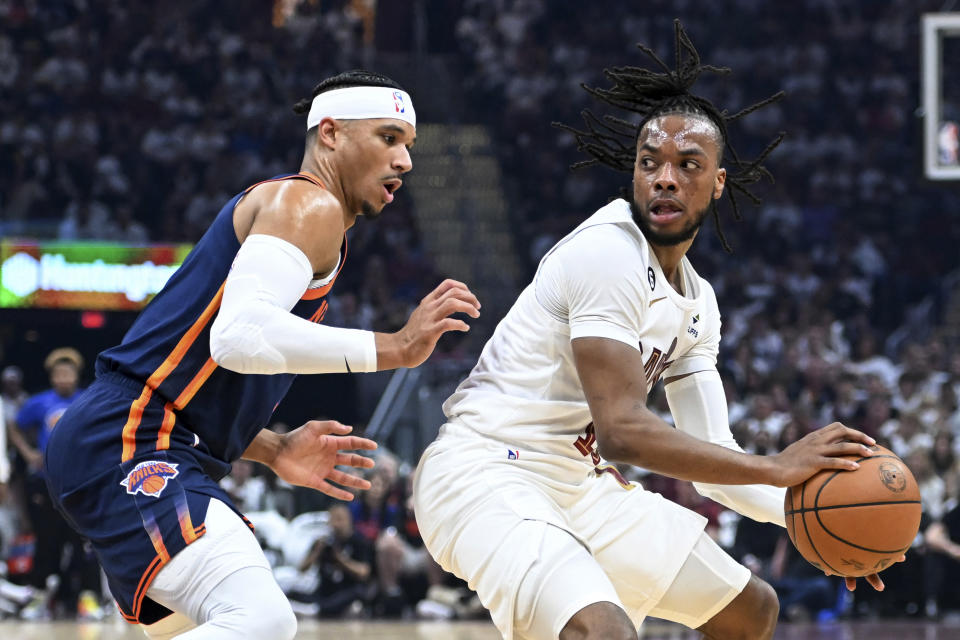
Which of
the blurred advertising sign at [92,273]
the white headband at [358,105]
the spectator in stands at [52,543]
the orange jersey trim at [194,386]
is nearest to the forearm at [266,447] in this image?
the orange jersey trim at [194,386]

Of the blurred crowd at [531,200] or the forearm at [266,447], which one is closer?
the forearm at [266,447]

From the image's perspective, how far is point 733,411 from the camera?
35.3 ft

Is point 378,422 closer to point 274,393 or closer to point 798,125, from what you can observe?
point 274,393

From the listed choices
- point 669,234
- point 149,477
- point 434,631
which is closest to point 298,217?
point 149,477

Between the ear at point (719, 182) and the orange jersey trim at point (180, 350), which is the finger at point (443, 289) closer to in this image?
the orange jersey trim at point (180, 350)

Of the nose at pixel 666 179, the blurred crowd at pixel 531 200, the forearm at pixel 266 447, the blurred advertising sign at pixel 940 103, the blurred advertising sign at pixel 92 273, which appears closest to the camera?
the nose at pixel 666 179

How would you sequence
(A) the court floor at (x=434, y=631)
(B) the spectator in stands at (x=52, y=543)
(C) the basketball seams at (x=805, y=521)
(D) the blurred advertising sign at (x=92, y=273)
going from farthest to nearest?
(D) the blurred advertising sign at (x=92, y=273) → (B) the spectator in stands at (x=52, y=543) → (A) the court floor at (x=434, y=631) → (C) the basketball seams at (x=805, y=521)

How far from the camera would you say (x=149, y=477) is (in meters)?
3.17

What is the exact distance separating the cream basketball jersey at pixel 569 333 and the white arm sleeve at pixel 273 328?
21.4 inches

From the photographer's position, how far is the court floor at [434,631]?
7.77 m

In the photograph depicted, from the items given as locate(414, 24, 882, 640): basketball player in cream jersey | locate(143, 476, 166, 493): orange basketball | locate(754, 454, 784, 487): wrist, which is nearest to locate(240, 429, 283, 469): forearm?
locate(414, 24, 882, 640): basketball player in cream jersey

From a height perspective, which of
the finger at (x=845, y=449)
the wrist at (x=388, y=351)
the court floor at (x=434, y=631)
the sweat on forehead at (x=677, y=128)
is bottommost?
the court floor at (x=434, y=631)

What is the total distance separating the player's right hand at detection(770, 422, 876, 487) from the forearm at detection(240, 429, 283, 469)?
151cm

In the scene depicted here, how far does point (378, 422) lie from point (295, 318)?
24.3 ft
